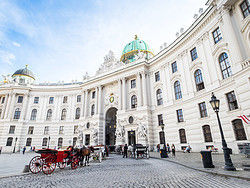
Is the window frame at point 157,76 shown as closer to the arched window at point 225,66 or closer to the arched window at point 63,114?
the arched window at point 225,66

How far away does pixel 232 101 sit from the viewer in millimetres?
15633

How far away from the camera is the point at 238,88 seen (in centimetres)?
1362

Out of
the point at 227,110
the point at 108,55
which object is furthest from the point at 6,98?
the point at 227,110

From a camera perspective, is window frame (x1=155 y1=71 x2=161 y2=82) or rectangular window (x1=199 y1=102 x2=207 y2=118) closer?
rectangular window (x1=199 y1=102 x2=207 y2=118)

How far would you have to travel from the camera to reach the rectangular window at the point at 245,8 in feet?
46.1

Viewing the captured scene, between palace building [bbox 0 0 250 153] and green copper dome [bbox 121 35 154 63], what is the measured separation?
0.93 ft

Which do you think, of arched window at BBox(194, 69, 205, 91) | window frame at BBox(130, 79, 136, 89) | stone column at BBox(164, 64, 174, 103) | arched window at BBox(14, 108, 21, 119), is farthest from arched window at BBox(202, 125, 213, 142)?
arched window at BBox(14, 108, 21, 119)

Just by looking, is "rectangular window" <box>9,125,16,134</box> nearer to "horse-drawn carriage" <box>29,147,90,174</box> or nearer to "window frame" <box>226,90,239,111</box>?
"horse-drawn carriage" <box>29,147,90,174</box>

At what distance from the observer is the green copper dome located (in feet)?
127

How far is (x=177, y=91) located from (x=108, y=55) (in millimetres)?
22518

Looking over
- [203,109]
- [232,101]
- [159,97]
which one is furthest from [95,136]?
[232,101]

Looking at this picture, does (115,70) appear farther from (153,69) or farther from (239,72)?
(239,72)

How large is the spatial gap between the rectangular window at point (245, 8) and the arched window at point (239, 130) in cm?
1060

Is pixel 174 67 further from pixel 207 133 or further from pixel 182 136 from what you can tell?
pixel 207 133
